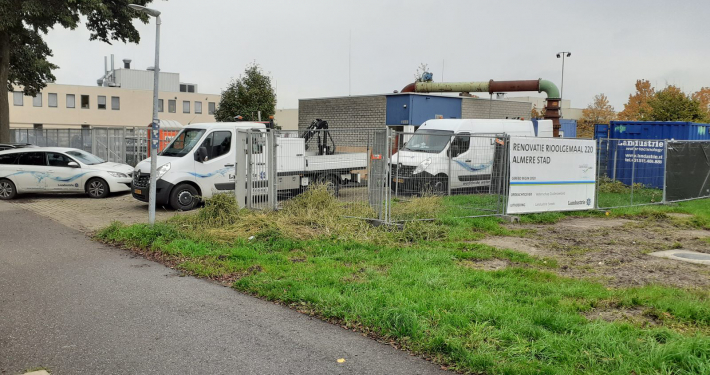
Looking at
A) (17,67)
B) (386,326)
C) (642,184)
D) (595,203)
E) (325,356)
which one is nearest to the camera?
(325,356)

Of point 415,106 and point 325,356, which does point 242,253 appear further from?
point 415,106

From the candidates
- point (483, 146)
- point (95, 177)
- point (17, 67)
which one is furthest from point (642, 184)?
point (17, 67)

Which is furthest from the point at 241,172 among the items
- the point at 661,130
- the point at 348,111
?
the point at 661,130

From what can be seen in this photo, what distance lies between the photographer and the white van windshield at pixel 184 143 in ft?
49.0

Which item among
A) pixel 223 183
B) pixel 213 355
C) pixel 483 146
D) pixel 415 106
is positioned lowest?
pixel 213 355

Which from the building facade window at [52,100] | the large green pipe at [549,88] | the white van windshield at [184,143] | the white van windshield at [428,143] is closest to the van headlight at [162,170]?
the white van windshield at [184,143]

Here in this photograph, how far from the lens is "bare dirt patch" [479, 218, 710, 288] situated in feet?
25.1

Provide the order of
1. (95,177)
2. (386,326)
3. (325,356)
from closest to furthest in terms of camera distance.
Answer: (325,356)
(386,326)
(95,177)

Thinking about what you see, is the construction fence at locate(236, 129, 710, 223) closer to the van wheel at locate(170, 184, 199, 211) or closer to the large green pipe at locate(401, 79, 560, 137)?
the van wheel at locate(170, 184, 199, 211)

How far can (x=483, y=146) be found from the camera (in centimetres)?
1245

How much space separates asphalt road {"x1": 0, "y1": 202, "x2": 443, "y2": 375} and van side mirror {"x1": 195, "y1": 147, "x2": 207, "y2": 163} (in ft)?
21.2

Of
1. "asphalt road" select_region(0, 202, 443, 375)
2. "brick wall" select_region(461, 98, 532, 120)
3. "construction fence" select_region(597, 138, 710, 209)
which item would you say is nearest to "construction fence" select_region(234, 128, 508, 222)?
"asphalt road" select_region(0, 202, 443, 375)

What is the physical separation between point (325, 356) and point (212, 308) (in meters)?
1.95

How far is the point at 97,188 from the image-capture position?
59.0 ft
